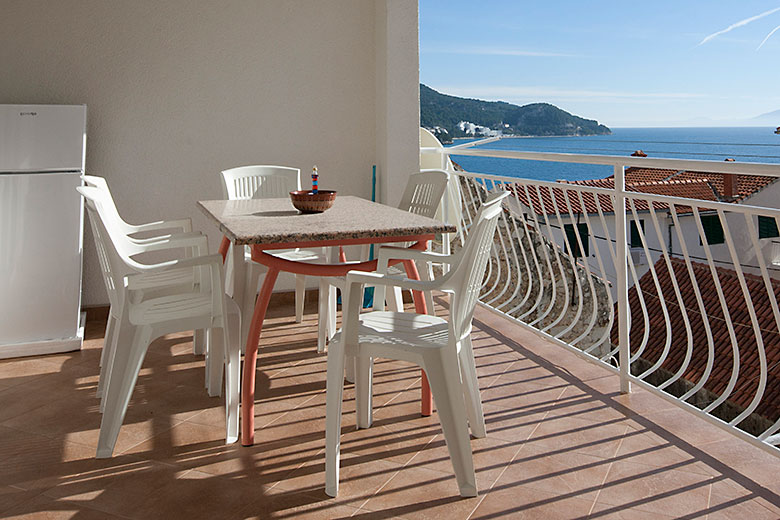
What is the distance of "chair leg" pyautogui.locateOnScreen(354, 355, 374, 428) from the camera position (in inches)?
97.0

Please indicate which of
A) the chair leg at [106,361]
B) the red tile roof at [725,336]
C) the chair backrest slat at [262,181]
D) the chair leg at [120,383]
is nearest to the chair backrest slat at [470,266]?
the chair leg at [120,383]

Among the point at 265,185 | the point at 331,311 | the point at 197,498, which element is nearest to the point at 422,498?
the point at 197,498

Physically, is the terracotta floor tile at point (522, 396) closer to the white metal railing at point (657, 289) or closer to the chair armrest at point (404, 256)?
the white metal railing at point (657, 289)

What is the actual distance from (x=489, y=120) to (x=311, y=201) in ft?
70.1

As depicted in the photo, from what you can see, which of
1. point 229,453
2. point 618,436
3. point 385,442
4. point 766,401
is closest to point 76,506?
point 229,453

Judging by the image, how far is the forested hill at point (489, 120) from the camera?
68.1ft

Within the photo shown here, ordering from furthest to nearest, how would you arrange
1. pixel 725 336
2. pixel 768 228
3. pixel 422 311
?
pixel 768 228, pixel 725 336, pixel 422 311

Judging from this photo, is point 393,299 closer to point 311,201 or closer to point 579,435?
point 311,201

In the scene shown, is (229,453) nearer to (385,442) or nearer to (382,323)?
(385,442)

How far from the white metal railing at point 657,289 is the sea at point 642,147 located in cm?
929

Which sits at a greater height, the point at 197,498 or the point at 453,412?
the point at 453,412

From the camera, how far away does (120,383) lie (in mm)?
2250

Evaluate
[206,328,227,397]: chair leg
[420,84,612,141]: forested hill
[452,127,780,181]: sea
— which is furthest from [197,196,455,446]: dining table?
[452,127,780,181]: sea

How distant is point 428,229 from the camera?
91.0 inches
